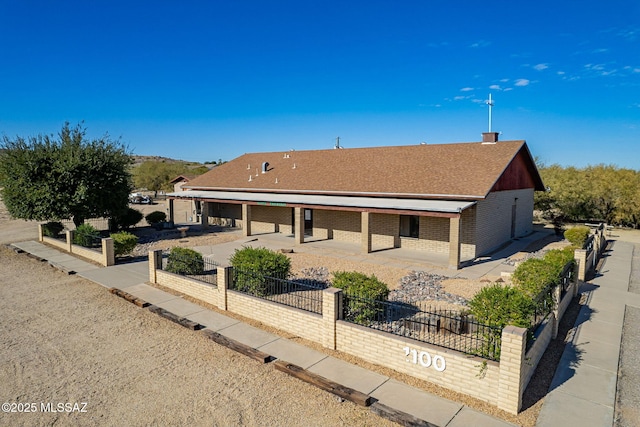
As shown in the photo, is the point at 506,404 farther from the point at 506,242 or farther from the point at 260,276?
the point at 506,242

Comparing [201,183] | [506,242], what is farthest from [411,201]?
[201,183]

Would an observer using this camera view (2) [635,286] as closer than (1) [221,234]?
Yes

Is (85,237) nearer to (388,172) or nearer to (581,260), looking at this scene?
(388,172)

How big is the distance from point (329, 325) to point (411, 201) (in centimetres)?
1191

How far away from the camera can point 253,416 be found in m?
6.62

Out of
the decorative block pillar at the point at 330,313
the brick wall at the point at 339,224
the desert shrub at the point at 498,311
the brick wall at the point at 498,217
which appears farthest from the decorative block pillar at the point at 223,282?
the brick wall at the point at 498,217

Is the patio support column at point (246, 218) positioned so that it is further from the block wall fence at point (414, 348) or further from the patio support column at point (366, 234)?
the block wall fence at point (414, 348)

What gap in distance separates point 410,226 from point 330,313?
42.9 feet

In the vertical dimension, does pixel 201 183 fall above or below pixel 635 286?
above

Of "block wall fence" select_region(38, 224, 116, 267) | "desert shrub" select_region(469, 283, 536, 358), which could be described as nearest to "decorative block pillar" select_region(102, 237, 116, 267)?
"block wall fence" select_region(38, 224, 116, 267)

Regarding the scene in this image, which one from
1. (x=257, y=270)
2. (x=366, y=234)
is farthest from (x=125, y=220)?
(x=257, y=270)

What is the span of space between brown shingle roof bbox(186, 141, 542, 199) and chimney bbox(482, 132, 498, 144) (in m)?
0.57

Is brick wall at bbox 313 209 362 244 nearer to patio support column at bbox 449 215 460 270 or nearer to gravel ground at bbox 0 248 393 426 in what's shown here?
Answer: patio support column at bbox 449 215 460 270

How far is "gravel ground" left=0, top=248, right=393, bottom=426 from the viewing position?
664 cm
